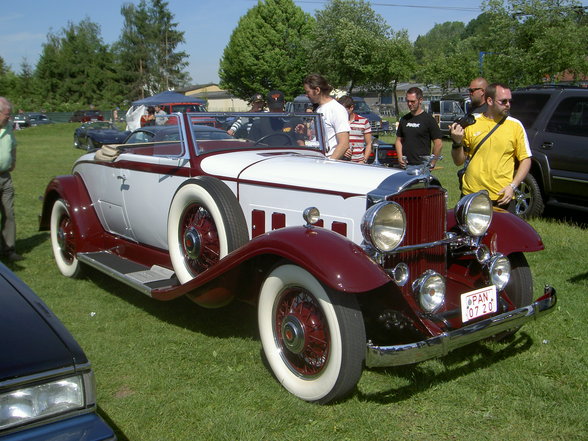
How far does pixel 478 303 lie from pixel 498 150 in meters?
1.89

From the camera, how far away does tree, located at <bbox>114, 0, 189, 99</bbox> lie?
63719 millimetres

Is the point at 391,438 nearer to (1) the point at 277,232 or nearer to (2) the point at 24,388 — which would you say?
(1) the point at 277,232

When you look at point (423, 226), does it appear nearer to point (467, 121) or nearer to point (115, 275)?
point (467, 121)

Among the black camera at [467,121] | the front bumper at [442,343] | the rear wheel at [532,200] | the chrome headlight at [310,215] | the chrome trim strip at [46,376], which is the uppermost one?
the black camera at [467,121]

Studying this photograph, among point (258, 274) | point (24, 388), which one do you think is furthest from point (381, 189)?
A: point (24, 388)

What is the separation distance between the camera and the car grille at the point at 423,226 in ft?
11.0

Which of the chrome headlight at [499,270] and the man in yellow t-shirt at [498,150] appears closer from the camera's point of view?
the chrome headlight at [499,270]

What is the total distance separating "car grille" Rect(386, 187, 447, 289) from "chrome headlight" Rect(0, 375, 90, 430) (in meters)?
1.97

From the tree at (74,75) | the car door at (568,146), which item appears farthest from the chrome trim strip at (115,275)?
the tree at (74,75)

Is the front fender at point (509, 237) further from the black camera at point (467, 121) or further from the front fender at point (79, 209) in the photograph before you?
→ the front fender at point (79, 209)

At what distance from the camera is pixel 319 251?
9.59 ft

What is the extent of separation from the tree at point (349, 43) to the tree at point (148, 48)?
2664 cm

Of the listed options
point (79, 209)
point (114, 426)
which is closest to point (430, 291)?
point (114, 426)

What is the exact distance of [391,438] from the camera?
2.84 metres
